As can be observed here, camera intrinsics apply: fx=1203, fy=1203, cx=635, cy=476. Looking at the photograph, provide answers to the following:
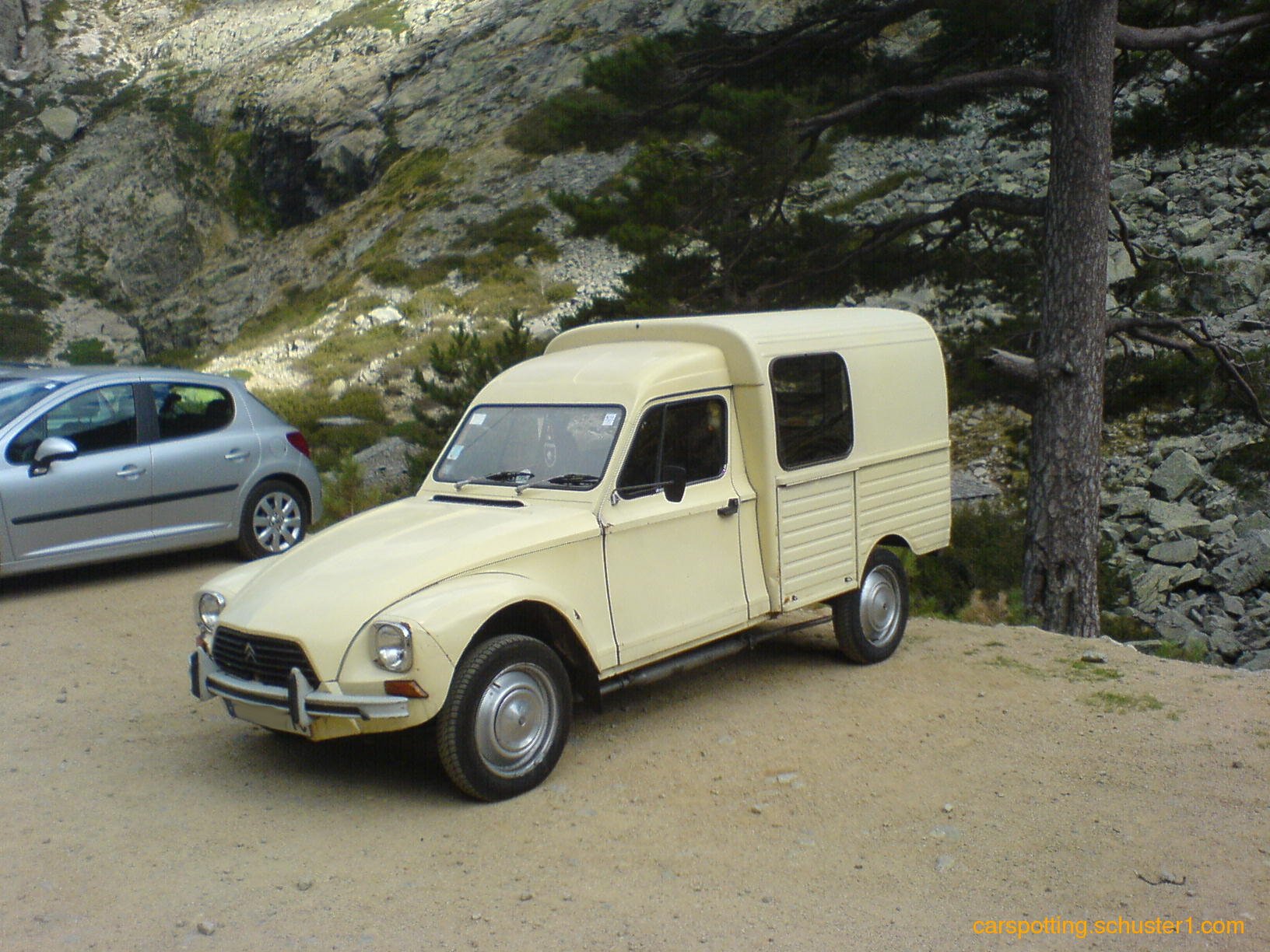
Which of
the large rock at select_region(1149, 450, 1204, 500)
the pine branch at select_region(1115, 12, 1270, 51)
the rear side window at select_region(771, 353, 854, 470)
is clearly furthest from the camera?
the large rock at select_region(1149, 450, 1204, 500)

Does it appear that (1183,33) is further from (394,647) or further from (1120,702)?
(394,647)

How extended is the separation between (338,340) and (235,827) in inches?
1113

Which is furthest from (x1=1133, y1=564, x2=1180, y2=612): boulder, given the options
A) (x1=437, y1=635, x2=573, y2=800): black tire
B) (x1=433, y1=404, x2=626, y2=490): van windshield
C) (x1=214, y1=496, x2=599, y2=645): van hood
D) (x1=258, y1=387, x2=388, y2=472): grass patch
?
(x1=258, y1=387, x2=388, y2=472): grass patch

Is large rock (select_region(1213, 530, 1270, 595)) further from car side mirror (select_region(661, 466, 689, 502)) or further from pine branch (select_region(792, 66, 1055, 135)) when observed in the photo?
car side mirror (select_region(661, 466, 689, 502))

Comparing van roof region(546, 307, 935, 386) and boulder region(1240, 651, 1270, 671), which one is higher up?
van roof region(546, 307, 935, 386)

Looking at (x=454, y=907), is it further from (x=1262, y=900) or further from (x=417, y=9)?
(x=417, y=9)

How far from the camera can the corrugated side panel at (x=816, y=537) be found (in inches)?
271

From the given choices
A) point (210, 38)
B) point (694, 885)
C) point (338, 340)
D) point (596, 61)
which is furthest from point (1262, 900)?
point (210, 38)

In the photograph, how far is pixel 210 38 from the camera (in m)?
59.0

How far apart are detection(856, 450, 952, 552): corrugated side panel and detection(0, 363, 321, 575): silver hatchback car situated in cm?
573

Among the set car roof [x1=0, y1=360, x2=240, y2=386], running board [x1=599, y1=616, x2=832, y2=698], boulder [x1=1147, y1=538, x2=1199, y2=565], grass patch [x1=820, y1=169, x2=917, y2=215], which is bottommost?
boulder [x1=1147, y1=538, x2=1199, y2=565]

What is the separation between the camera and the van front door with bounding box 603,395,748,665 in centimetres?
604

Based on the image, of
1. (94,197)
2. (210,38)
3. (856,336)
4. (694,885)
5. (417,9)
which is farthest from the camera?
(210,38)

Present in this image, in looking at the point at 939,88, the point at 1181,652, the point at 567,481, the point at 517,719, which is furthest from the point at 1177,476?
the point at 517,719
